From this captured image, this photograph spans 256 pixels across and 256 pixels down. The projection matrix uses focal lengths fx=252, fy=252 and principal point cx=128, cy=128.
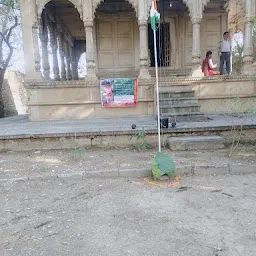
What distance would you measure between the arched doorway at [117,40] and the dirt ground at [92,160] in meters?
6.51

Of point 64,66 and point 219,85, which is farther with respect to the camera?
point 64,66

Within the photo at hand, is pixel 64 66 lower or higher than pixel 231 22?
lower

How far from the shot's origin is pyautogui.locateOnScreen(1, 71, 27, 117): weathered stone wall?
54.9 feet

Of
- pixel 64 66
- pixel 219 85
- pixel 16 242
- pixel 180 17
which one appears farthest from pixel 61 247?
pixel 64 66

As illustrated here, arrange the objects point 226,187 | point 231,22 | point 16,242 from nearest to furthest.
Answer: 1. point 16,242
2. point 226,187
3. point 231,22

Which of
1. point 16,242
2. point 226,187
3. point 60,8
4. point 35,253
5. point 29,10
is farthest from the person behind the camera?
point 60,8

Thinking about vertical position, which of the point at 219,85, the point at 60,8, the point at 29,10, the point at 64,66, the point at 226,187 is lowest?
the point at 226,187

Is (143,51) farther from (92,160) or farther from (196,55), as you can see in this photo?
(92,160)

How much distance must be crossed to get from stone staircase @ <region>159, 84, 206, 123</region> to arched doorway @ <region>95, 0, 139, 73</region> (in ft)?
11.9

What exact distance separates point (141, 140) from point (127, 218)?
3037 millimetres

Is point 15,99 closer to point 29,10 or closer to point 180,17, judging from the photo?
point 29,10

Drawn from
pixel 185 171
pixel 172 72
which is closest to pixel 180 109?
pixel 185 171

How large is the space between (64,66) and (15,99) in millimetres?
6920

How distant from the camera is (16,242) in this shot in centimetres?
242
